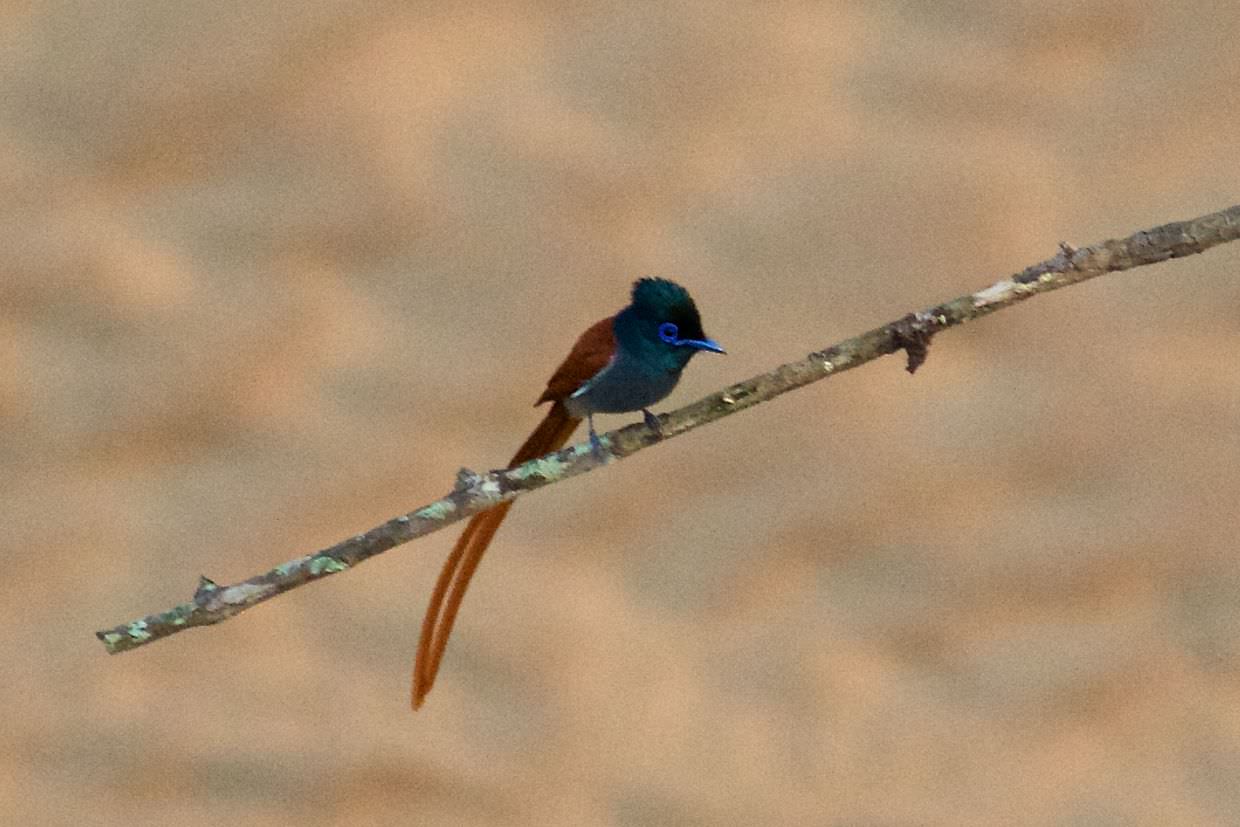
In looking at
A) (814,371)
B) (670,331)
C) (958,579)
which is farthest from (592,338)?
(958,579)

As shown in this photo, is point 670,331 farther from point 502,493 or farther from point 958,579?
point 958,579

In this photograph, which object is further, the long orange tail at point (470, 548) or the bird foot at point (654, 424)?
the long orange tail at point (470, 548)

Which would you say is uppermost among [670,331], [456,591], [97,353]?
[97,353]

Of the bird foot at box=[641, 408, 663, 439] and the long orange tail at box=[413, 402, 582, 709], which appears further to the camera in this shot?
the long orange tail at box=[413, 402, 582, 709]

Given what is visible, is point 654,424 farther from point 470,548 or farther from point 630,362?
point 470,548

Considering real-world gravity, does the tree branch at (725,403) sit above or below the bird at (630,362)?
below

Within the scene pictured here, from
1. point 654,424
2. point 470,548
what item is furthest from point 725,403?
point 470,548
